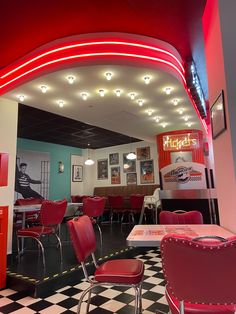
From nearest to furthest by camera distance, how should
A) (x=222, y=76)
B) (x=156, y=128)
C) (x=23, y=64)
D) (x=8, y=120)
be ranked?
(x=222, y=76)
(x=23, y=64)
(x=8, y=120)
(x=156, y=128)

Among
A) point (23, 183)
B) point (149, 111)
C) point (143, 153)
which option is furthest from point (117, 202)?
point (149, 111)

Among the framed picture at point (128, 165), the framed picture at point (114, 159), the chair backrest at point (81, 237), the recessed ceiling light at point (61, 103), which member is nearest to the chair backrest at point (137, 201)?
the framed picture at point (128, 165)

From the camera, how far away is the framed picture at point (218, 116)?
75.8 inches

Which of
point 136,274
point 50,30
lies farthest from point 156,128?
point 136,274

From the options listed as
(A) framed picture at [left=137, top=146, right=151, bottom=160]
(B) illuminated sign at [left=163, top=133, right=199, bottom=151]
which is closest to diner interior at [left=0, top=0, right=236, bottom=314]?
(B) illuminated sign at [left=163, top=133, right=199, bottom=151]

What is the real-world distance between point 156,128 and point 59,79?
381 cm

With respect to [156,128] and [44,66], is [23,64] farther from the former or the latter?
[156,128]

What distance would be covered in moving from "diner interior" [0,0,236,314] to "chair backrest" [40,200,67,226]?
0.02 m

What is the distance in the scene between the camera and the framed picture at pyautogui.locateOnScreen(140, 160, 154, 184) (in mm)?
8995

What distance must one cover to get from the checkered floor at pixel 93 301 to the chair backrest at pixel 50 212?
0.98 m

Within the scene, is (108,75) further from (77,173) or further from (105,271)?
(77,173)

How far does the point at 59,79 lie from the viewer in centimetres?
350

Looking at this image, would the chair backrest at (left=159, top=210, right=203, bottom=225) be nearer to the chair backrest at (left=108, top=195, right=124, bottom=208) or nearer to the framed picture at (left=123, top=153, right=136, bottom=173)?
the chair backrest at (left=108, top=195, right=124, bottom=208)

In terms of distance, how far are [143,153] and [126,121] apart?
11.7 feet
